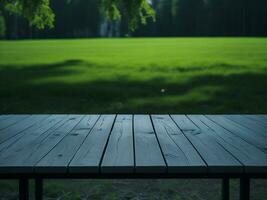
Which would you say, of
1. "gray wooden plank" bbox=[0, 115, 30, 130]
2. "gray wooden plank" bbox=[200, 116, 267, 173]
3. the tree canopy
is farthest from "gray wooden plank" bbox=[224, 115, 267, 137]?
the tree canopy

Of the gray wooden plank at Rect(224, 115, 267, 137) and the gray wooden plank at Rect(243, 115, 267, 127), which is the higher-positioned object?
the gray wooden plank at Rect(224, 115, 267, 137)

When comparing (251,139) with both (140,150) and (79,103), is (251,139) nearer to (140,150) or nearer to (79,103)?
(140,150)

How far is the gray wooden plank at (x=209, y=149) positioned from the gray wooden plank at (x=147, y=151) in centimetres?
24

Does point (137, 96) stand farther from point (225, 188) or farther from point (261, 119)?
point (225, 188)

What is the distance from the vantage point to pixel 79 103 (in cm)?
927

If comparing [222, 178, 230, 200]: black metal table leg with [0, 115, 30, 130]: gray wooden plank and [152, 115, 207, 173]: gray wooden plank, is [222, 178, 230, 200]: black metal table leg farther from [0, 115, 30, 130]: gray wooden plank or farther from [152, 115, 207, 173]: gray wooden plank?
[0, 115, 30, 130]: gray wooden plank

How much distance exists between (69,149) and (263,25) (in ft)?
239

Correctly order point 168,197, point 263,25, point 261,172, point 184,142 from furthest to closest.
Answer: point 263,25, point 168,197, point 184,142, point 261,172

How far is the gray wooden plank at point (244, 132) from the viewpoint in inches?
102

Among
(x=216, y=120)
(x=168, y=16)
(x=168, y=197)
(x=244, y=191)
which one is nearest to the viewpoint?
(x=244, y=191)

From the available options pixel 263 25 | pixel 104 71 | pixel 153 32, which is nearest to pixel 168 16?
pixel 153 32

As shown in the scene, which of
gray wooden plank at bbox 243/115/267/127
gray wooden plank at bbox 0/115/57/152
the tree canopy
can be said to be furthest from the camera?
the tree canopy

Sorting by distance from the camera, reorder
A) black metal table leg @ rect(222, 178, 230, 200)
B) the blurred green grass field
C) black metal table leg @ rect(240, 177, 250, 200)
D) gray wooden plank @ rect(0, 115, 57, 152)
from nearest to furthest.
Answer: black metal table leg @ rect(240, 177, 250, 200) → gray wooden plank @ rect(0, 115, 57, 152) → black metal table leg @ rect(222, 178, 230, 200) → the blurred green grass field

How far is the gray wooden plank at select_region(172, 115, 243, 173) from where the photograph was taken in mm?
1985
